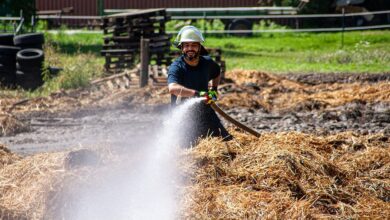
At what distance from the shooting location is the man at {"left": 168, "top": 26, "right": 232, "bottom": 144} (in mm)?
8867

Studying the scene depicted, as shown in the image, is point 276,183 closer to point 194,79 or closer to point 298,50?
point 194,79

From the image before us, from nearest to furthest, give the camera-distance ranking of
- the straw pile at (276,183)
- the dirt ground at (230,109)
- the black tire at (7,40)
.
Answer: the straw pile at (276,183), the dirt ground at (230,109), the black tire at (7,40)

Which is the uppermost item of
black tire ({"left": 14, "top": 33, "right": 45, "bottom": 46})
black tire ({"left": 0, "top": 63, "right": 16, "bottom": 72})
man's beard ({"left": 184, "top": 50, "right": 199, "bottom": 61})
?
man's beard ({"left": 184, "top": 50, "right": 199, "bottom": 61})

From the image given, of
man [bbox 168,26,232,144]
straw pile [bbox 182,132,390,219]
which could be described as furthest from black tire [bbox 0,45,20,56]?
straw pile [bbox 182,132,390,219]

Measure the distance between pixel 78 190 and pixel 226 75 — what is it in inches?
544

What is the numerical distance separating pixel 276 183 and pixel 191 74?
5.64 ft

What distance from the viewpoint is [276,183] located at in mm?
7918

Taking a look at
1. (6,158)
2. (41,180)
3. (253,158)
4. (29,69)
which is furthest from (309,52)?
(41,180)

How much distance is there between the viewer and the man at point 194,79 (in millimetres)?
8867

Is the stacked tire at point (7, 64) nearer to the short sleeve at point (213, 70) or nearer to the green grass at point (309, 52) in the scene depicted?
the green grass at point (309, 52)

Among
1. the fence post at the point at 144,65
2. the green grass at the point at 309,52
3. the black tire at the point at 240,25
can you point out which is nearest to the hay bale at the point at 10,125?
the fence post at the point at 144,65

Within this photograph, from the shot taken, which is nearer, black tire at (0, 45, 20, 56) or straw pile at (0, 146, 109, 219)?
straw pile at (0, 146, 109, 219)

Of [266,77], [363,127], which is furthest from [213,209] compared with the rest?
[266,77]

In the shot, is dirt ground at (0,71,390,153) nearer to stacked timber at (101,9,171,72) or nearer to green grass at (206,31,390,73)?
stacked timber at (101,9,171,72)
